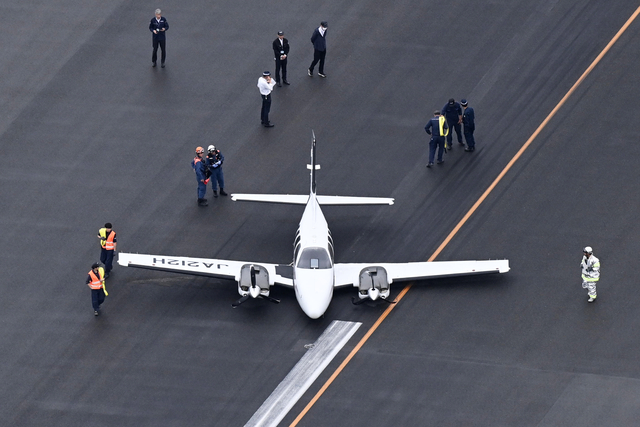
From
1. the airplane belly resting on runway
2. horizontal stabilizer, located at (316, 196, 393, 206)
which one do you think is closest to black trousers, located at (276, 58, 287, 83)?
horizontal stabilizer, located at (316, 196, 393, 206)

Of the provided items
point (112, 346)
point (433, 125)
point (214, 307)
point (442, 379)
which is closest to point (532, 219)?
point (433, 125)

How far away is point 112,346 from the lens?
173ft

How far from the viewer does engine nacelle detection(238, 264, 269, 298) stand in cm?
5362

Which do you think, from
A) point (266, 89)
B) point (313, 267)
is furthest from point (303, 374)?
point (266, 89)

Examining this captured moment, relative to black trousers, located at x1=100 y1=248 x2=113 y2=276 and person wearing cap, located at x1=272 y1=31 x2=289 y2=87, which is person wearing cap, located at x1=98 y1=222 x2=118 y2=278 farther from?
person wearing cap, located at x1=272 y1=31 x2=289 y2=87

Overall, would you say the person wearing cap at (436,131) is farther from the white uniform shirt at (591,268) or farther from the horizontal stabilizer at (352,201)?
the white uniform shirt at (591,268)

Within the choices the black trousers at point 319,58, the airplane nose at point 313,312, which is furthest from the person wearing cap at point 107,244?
the black trousers at point 319,58

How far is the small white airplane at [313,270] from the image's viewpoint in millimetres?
53312

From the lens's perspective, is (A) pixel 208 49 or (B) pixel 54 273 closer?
(B) pixel 54 273

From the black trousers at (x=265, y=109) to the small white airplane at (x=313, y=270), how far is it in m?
7.53

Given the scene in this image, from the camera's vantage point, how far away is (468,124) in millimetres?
59531

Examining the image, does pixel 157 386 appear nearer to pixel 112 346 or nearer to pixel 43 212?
pixel 112 346

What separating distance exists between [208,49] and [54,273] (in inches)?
581

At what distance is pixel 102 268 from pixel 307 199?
27.6 feet
